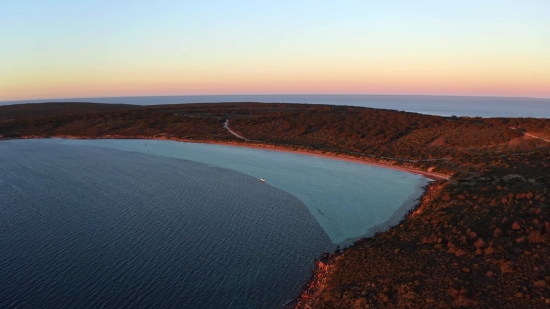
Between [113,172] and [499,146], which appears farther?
[499,146]

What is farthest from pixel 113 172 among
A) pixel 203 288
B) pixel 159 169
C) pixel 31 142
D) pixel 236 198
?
pixel 31 142

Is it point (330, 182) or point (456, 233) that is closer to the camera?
point (456, 233)

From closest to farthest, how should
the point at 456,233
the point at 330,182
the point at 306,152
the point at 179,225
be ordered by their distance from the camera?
the point at 456,233
the point at 179,225
the point at 330,182
the point at 306,152

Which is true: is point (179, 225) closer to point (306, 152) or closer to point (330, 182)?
point (330, 182)

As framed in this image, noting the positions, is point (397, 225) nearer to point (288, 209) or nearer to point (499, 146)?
point (288, 209)

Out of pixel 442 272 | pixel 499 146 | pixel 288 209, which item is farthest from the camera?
pixel 499 146

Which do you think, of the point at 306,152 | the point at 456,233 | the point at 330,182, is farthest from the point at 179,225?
the point at 306,152
